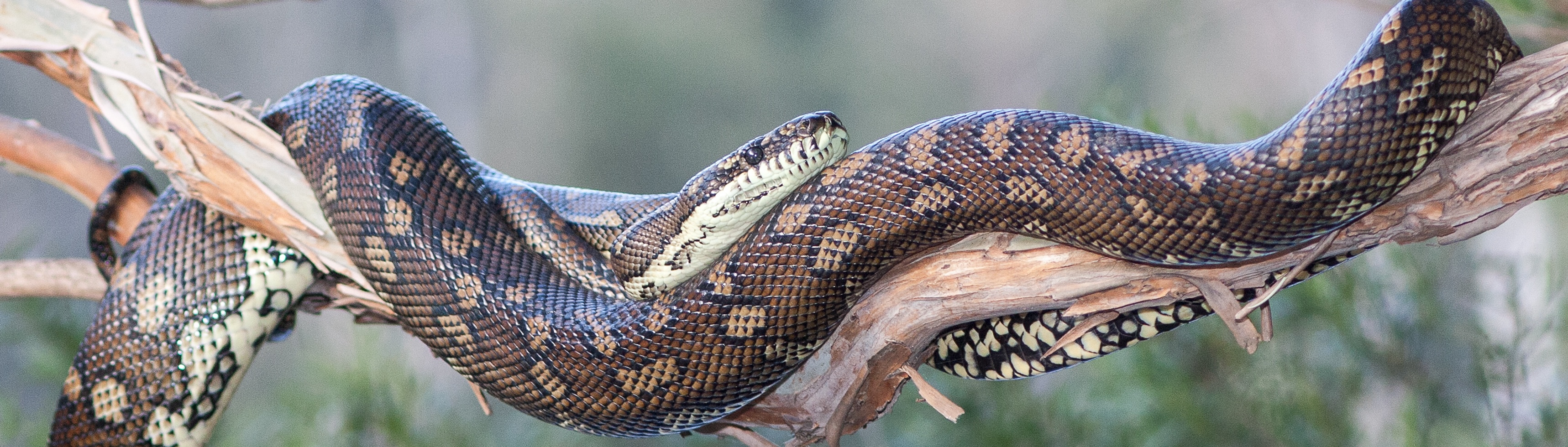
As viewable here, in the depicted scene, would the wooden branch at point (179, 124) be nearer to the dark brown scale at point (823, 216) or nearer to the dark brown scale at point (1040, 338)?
the dark brown scale at point (823, 216)

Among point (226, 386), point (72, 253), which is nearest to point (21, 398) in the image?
point (72, 253)

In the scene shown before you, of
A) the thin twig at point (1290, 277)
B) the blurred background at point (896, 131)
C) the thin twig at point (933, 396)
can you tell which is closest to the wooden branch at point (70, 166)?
the blurred background at point (896, 131)

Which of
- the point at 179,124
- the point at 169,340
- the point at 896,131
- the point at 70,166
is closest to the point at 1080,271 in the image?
the point at 179,124

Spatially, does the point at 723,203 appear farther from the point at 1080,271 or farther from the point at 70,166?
the point at 70,166

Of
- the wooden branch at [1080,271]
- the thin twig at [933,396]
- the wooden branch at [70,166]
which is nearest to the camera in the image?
the wooden branch at [1080,271]

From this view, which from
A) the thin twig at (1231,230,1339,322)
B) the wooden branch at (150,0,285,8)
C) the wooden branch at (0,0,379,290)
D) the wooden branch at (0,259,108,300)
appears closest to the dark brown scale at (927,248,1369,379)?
the thin twig at (1231,230,1339,322)

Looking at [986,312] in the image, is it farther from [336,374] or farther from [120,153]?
[120,153]

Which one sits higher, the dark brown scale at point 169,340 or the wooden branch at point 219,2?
the wooden branch at point 219,2
